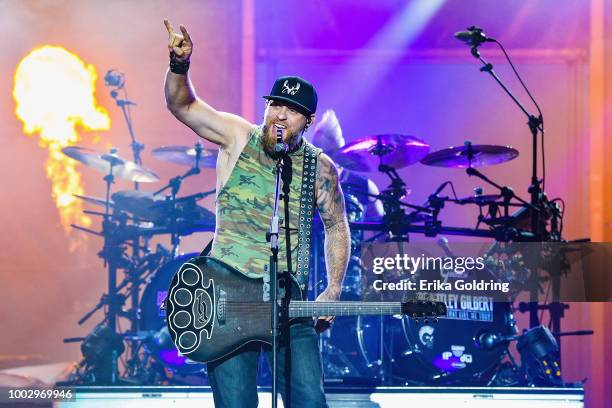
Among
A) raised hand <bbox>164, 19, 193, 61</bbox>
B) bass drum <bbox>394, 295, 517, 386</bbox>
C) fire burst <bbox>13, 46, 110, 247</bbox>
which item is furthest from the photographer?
fire burst <bbox>13, 46, 110, 247</bbox>

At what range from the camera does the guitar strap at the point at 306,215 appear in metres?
3.88

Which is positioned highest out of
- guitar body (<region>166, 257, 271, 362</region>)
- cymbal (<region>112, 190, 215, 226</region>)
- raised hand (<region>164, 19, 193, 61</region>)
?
raised hand (<region>164, 19, 193, 61</region>)

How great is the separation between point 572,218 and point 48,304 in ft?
21.2

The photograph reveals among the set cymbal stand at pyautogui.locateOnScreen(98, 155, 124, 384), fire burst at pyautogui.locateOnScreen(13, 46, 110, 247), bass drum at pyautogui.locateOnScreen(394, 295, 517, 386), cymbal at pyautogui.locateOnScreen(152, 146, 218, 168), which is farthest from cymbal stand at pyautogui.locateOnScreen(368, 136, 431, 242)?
fire burst at pyautogui.locateOnScreen(13, 46, 110, 247)

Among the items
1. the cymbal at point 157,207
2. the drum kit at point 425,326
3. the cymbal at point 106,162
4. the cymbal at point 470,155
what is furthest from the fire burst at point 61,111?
the cymbal at point 470,155

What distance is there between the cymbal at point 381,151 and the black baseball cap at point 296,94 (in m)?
3.14

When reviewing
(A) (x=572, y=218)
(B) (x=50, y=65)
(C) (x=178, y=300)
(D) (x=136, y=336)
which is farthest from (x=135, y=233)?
(A) (x=572, y=218)

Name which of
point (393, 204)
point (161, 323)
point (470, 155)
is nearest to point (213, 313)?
point (393, 204)

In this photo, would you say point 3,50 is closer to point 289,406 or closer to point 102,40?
point 102,40

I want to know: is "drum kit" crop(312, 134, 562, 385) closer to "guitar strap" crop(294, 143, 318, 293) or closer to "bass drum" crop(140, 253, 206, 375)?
"bass drum" crop(140, 253, 206, 375)

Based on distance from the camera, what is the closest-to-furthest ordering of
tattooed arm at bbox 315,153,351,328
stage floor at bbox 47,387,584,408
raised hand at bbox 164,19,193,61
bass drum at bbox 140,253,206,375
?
raised hand at bbox 164,19,193,61
tattooed arm at bbox 315,153,351,328
stage floor at bbox 47,387,584,408
bass drum at bbox 140,253,206,375

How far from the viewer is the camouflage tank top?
3799 mm

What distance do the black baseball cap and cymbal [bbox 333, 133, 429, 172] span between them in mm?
3139

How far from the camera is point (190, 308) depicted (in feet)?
12.1
